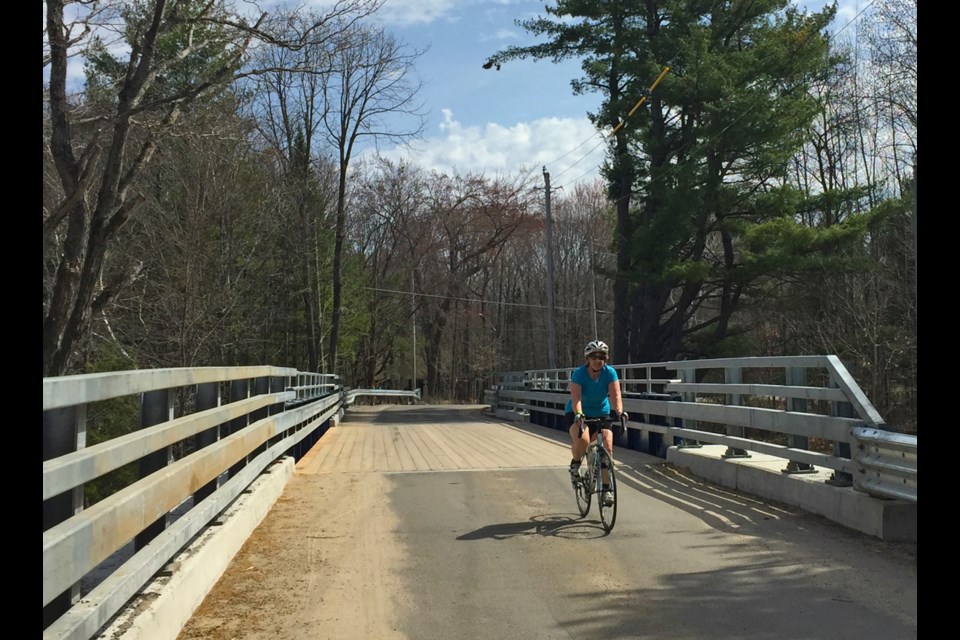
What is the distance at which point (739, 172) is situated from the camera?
84.5 feet

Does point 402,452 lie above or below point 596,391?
below

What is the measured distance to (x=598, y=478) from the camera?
22.0 ft

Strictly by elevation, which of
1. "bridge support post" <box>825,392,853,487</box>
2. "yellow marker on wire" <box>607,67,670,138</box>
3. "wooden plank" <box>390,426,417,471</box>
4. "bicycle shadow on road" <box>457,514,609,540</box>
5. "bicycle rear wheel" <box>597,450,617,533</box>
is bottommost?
"wooden plank" <box>390,426,417,471</box>

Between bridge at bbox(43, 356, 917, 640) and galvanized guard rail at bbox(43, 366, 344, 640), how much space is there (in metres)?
0.01

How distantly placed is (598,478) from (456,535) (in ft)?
4.17

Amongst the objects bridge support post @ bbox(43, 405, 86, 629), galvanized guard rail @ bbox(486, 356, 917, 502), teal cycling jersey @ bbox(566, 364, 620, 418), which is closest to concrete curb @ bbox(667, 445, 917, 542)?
galvanized guard rail @ bbox(486, 356, 917, 502)

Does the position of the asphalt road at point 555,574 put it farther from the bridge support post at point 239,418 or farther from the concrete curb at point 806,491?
the bridge support post at point 239,418

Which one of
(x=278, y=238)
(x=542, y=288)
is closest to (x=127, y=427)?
(x=278, y=238)

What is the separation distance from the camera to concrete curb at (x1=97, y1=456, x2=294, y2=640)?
3.40 m

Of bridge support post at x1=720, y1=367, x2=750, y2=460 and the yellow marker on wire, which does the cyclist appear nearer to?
bridge support post at x1=720, y1=367, x2=750, y2=460

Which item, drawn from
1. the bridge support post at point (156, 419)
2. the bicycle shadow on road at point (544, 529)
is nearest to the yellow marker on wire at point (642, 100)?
the bicycle shadow on road at point (544, 529)

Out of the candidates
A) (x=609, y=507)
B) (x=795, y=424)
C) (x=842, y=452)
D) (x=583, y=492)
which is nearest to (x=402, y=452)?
(x=583, y=492)

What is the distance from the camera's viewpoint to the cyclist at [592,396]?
7160 mm

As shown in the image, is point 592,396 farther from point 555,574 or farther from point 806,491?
point 555,574
